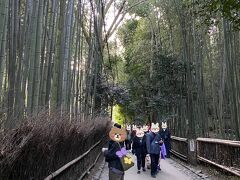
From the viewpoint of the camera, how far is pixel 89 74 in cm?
1276

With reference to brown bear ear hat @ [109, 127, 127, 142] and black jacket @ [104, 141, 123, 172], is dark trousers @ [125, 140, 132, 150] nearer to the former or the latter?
black jacket @ [104, 141, 123, 172]

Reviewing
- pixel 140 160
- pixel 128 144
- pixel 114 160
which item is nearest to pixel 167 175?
pixel 140 160

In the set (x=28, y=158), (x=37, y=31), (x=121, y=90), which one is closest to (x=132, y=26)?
(x=121, y=90)

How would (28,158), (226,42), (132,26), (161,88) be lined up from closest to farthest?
1. (28,158)
2. (226,42)
3. (161,88)
4. (132,26)

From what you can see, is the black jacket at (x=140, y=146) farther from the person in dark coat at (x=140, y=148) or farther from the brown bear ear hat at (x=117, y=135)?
the brown bear ear hat at (x=117, y=135)

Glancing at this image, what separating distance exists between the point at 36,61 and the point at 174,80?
9.32 meters

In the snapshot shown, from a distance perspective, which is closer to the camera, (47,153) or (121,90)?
(47,153)

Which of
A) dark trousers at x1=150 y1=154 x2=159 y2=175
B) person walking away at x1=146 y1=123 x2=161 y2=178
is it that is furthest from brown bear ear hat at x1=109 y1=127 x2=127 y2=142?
dark trousers at x1=150 y1=154 x2=159 y2=175

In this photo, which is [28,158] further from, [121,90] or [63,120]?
[121,90]

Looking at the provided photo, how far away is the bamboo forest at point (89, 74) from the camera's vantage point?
3814mm

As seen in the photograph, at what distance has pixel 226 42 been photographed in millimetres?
Answer: 8109

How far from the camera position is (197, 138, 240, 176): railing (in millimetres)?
7297

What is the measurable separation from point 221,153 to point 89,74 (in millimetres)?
5739

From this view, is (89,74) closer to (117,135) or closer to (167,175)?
(167,175)
